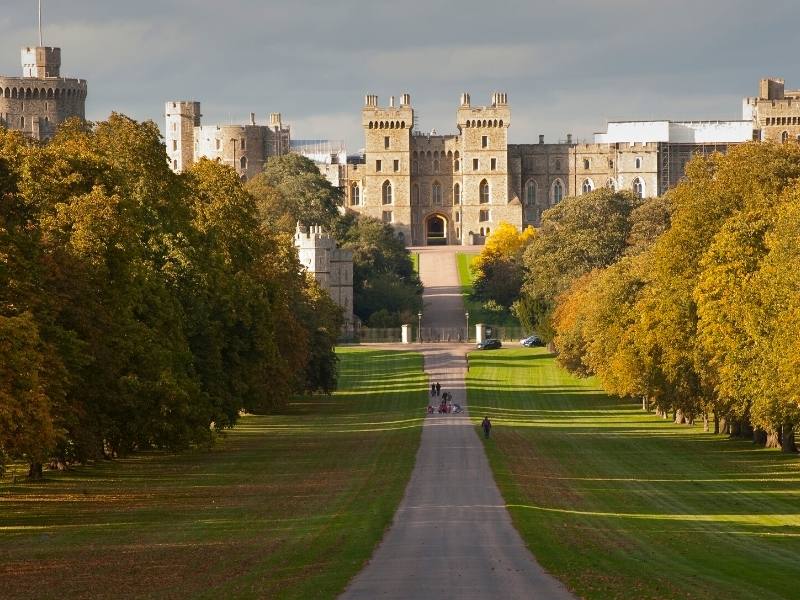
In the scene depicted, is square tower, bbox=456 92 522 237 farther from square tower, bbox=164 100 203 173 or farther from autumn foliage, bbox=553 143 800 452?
autumn foliage, bbox=553 143 800 452

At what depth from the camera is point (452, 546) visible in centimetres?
2578

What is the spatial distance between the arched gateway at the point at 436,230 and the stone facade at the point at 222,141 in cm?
1756

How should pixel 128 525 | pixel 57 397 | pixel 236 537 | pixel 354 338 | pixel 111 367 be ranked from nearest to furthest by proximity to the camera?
pixel 236 537
pixel 128 525
pixel 57 397
pixel 111 367
pixel 354 338

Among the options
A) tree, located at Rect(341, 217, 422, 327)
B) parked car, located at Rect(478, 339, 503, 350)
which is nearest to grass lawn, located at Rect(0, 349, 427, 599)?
parked car, located at Rect(478, 339, 503, 350)

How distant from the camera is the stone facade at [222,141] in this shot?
166 meters

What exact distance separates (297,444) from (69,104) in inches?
3257

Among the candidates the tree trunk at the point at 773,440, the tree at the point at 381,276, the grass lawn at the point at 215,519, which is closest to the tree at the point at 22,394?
the grass lawn at the point at 215,519

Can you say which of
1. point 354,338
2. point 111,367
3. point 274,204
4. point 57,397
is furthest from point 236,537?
point 274,204

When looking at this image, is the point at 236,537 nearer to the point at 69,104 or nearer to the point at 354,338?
the point at 354,338

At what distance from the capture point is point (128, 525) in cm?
3075

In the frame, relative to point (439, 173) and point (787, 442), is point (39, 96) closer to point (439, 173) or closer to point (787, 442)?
point (439, 173)

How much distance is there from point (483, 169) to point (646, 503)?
125433mm

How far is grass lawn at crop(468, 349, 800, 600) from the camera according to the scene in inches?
928

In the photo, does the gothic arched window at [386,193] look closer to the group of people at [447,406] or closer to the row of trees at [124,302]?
the group of people at [447,406]
